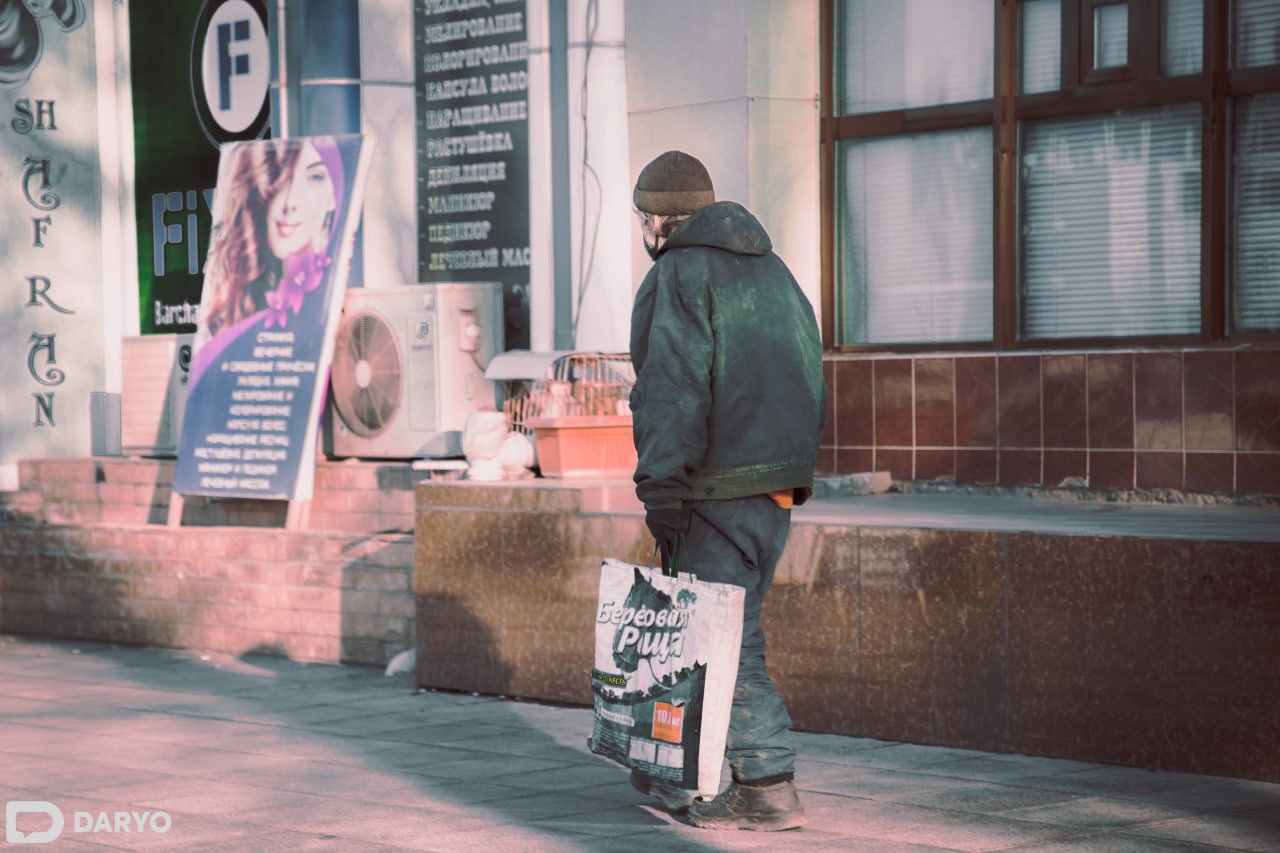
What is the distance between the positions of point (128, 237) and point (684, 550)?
893 cm

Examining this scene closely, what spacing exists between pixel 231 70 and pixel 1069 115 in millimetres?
6440

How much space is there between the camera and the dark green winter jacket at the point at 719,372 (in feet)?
18.8

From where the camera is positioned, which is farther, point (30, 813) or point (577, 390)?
point (577, 390)

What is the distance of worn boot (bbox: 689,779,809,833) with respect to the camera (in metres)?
5.81

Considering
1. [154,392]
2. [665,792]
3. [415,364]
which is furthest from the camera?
[154,392]

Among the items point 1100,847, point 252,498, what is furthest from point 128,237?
point 1100,847

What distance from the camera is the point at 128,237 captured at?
1378 cm

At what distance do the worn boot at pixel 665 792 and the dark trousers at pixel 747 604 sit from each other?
0.94 ft

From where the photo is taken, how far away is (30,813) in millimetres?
6309

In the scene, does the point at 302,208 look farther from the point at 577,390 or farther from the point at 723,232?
the point at 723,232

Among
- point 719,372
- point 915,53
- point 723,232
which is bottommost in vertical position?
point 719,372

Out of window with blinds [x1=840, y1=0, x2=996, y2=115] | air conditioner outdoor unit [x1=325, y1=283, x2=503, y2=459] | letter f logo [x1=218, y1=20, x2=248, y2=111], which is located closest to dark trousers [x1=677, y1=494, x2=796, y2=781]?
window with blinds [x1=840, y1=0, x2=996, y2=115]

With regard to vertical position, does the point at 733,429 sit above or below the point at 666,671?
above

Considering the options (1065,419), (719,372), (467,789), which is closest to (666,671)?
(719,372)
